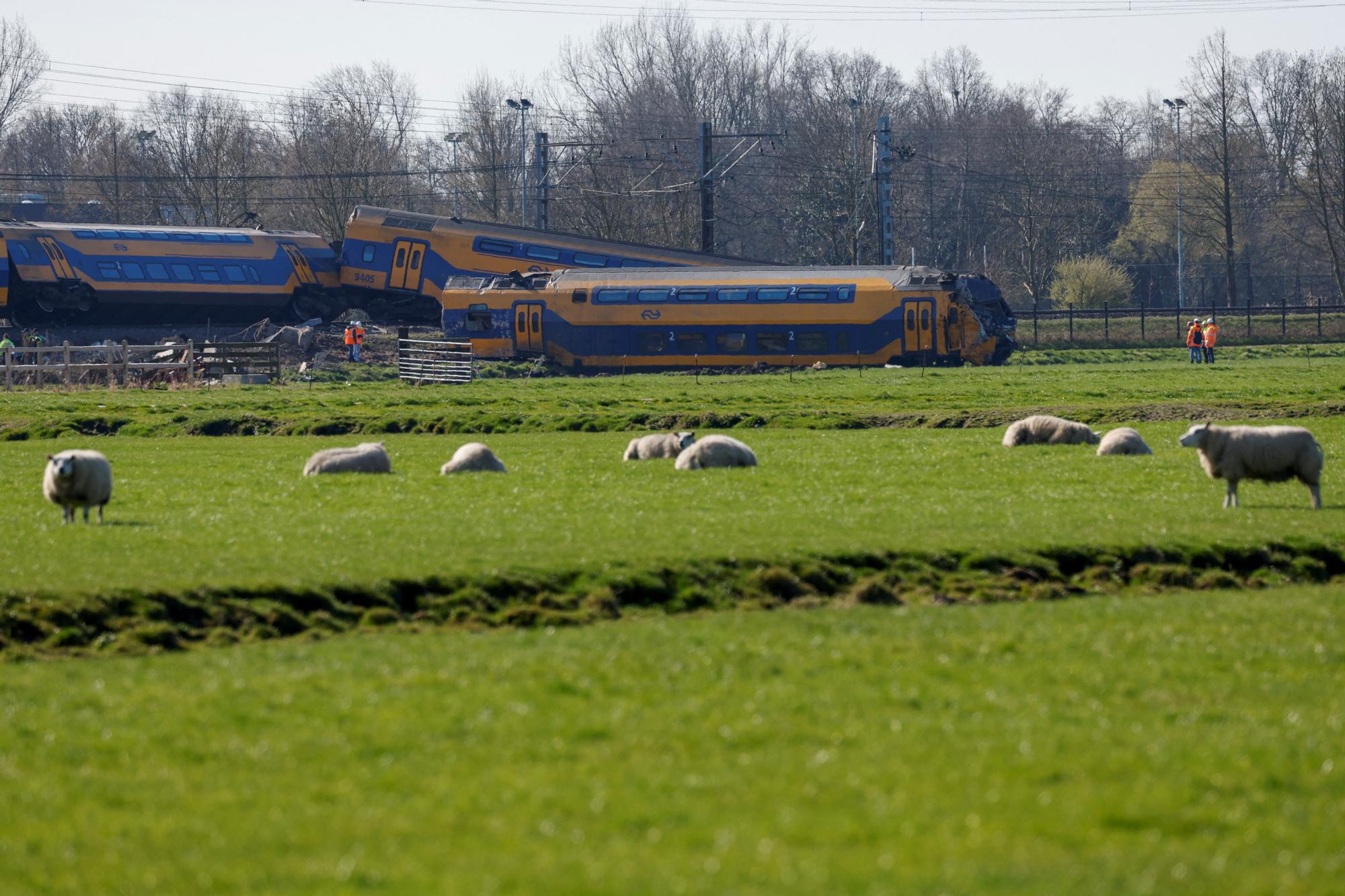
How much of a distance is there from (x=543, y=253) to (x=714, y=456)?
52287 mm

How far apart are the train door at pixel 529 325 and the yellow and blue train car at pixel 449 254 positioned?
5.45m

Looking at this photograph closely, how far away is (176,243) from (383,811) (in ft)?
232

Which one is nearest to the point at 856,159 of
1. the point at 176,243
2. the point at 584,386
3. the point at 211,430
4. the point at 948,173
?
the point at 948,173

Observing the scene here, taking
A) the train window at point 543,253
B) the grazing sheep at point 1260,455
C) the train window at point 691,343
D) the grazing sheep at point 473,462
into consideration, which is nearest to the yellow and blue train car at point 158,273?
the train window at point 543,253

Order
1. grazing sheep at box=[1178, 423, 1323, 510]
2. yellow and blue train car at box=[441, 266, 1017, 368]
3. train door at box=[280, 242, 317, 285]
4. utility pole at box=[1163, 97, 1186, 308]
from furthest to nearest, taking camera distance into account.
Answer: utility pole at box=[1163, 97, 1186, 308] → train door at box=[280, 242, 317, 285] → yellow and blue train car at box=[441, 266, 1017, 368] → grazing sheep at box=[1178, 423, 1323, 510]

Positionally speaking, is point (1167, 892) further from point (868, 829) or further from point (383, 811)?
point (383, 811)

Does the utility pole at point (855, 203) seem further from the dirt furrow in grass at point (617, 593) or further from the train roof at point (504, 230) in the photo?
the dirt furrow in grass at point (617, 593)

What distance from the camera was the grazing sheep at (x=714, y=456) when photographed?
2667 cm

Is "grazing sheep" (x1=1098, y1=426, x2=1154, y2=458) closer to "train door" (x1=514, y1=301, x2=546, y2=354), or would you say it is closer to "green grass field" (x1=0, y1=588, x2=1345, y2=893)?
"green grass field" (x1=0, y1=588, x2=1345, y2=893)

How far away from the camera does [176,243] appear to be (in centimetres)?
7562

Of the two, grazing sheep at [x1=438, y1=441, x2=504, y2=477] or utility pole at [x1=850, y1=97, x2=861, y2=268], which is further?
utility pole at [x1=850, y1=97, x2=861, y2=268]

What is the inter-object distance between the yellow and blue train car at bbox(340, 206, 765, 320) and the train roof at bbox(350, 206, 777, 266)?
0.11 feet

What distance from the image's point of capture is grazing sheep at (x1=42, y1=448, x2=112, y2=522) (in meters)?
20.2

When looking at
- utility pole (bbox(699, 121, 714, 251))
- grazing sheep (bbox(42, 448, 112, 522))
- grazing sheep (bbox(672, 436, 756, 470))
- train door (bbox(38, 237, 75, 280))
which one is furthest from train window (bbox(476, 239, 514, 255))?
grazing sheep (bbox(42, 448, 112, 522))
